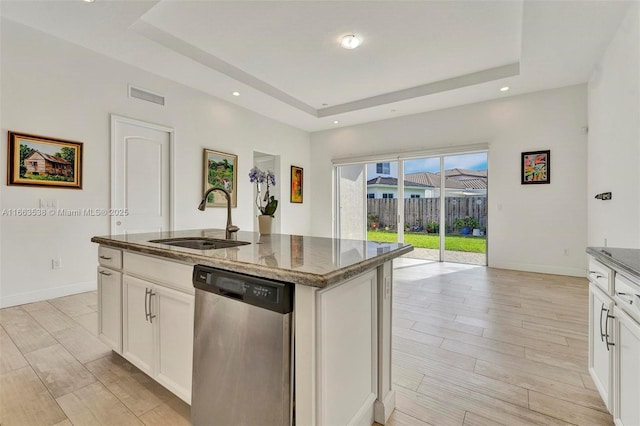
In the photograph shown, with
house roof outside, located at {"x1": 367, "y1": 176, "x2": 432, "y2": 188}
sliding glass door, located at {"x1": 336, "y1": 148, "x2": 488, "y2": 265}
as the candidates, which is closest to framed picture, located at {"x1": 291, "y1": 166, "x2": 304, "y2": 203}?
sliding glass door, located at {"x1": 336, "y1": 148, "x2": 488, "y2": 265}

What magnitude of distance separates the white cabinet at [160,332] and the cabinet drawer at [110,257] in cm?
14

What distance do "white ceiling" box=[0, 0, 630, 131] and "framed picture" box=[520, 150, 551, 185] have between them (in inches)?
39.6

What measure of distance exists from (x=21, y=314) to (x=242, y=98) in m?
3.94

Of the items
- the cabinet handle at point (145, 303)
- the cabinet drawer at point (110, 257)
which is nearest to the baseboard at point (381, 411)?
the cabinet handle at point (145, 303)

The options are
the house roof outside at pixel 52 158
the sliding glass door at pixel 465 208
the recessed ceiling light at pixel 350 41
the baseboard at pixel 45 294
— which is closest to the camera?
the baseboard at pixel 45 294

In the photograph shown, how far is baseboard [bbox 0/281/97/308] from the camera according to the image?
2956 mm

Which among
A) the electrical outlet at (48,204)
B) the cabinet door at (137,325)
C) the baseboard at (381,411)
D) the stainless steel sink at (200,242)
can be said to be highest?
the electrical outlet at (48,204)

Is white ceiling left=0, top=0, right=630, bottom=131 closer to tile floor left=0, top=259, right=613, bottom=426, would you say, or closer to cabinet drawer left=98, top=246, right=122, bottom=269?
cabinet drawer left=98, top=246, right=122, bottom=269

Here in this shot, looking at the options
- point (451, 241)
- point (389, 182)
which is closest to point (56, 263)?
point (389, 182)

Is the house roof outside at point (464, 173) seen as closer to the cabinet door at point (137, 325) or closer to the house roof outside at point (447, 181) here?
the house roof outside at point (447, 181)

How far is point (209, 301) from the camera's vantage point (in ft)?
3.99

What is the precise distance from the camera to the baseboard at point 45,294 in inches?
116

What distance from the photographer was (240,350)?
112 cm

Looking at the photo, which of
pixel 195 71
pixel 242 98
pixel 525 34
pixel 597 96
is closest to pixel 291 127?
pixel 242 98
